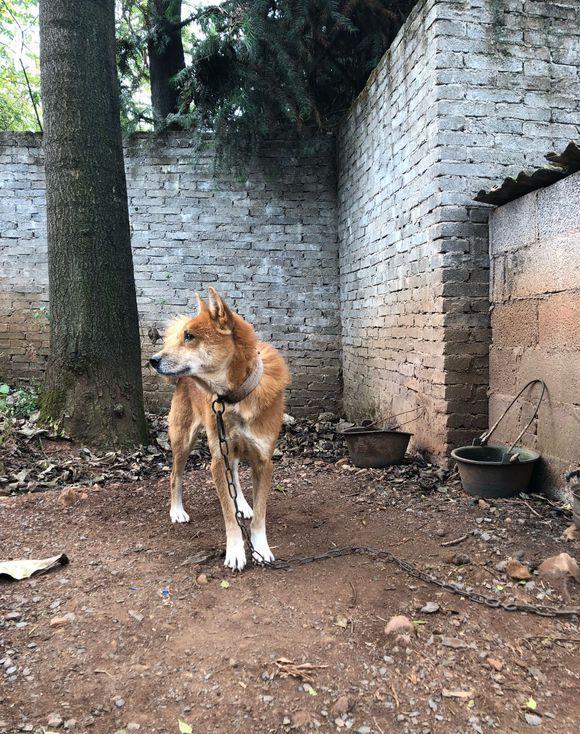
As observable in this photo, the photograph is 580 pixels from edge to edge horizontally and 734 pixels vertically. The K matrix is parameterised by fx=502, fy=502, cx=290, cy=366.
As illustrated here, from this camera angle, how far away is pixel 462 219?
4535mm

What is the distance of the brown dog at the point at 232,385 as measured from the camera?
2838 mm

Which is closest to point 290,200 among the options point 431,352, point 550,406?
point 431,352

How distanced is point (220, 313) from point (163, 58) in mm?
7960

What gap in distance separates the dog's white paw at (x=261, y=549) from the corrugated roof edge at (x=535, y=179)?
10.4ft

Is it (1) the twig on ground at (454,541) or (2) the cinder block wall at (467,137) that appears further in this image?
(2) the cinder block wall at (467,137)

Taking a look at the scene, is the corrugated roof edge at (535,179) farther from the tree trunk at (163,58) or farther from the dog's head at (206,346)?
the tree trunk at (163,58)

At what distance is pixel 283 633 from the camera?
2256mm

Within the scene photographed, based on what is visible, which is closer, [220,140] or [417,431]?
[417,431]

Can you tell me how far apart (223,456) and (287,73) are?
5.65 metres

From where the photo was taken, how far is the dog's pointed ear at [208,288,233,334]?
9.25 feet

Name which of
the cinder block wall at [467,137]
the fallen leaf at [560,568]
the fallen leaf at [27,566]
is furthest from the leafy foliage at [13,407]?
the fallen leaf at [560,568]

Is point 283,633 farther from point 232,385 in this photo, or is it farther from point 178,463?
point 178,463

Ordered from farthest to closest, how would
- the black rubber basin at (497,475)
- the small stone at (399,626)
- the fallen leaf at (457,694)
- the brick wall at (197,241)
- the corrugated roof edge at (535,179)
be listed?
the brick wall at (197,241)
the black rubber basin at (497,475)
the corrugated roof edge at (535,179)
the small stone at (399,626)
the fallen leaf at (457,694)

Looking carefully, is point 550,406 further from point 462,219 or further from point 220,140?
point 220,140
